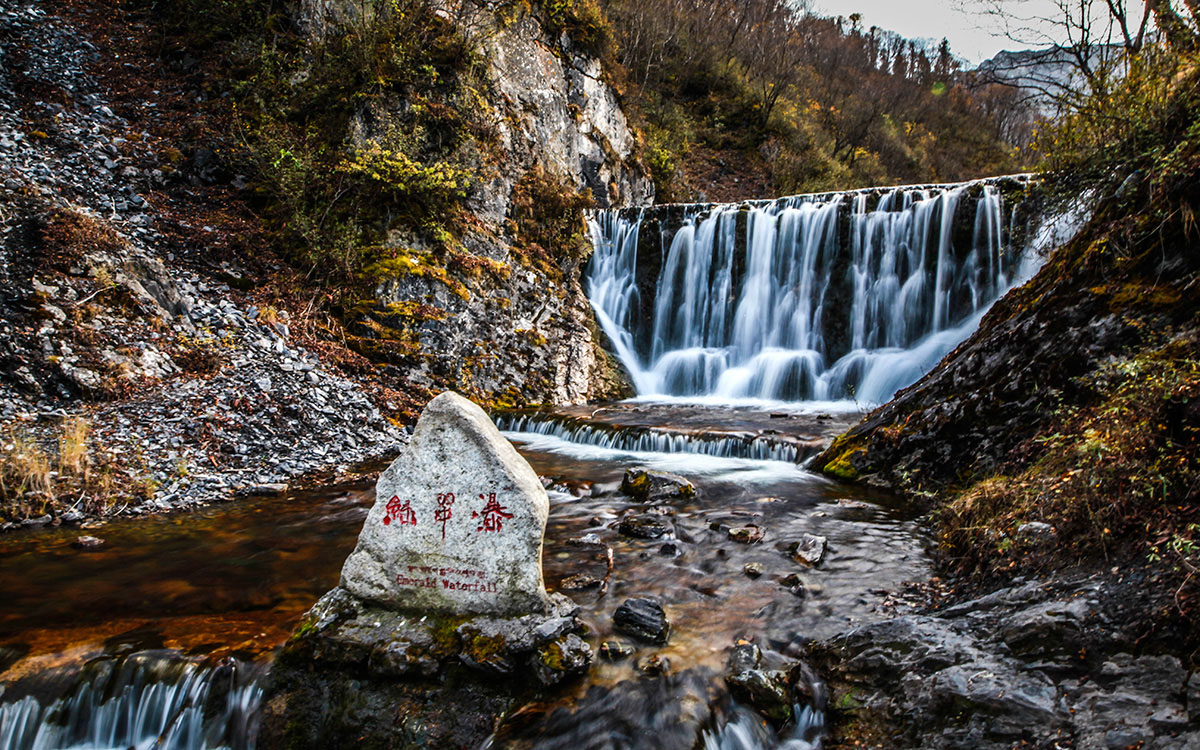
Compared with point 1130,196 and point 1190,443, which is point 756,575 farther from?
point 1130,196

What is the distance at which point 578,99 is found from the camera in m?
17.6

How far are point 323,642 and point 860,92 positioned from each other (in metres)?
37.7

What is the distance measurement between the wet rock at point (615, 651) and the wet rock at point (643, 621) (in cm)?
14

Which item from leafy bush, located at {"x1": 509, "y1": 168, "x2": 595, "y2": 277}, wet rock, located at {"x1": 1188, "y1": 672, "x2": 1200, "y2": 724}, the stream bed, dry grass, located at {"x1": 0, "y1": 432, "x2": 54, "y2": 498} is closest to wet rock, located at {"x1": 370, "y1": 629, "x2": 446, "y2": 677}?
the stream bed

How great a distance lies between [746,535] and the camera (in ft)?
16.4

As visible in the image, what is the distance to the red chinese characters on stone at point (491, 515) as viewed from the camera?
3166mm

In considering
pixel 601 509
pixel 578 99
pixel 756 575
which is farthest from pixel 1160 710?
pixel 578 99

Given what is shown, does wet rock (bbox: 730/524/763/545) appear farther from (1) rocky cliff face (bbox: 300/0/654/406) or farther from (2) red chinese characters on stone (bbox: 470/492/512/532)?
(1) rocky cliff face (bbox: 300/0/654/406)

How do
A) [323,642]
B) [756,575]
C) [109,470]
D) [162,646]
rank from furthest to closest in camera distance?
Answer: [109,470] < [756,575] < [162,646] < [323,642]

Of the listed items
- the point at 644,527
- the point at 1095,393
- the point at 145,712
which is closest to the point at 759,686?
the point at 644,527

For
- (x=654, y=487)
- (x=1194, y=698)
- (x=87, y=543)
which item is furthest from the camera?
(x=654, y=487)

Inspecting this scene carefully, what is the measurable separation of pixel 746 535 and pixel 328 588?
3.54 m

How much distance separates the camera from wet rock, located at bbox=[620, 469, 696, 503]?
6215 mm

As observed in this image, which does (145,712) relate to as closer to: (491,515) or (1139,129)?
(491,515)
